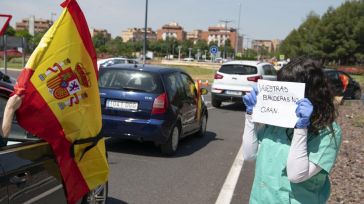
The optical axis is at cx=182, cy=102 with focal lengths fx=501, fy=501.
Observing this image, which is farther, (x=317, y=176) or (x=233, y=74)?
(x=233, y=74)

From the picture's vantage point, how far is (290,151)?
105 inches

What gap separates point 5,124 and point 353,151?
25.6 feet

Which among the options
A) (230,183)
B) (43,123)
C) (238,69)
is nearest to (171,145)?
(230,183)

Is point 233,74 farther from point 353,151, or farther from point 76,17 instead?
point 76,17

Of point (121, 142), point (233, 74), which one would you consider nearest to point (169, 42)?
point (233, 74)

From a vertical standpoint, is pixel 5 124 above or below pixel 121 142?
above

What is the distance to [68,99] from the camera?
3.04 meters

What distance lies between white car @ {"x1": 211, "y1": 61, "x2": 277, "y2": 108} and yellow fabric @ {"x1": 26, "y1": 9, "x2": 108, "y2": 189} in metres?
14.6

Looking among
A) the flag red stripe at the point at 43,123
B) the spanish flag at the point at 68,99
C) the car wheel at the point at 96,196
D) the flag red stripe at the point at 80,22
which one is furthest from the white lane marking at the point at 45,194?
the flag red stripe at the point at 80,22

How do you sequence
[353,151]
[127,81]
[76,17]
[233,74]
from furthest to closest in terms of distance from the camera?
1. [233,74]
2. [353,151]
3. [127,81]
4. [76,17]

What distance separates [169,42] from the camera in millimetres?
138500

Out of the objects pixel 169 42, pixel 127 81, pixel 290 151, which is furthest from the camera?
pixel 169 42

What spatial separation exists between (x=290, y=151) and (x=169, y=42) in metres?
137

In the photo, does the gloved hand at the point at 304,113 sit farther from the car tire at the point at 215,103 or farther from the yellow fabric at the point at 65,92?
the car tire at the point at 215,103
